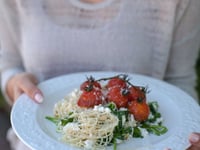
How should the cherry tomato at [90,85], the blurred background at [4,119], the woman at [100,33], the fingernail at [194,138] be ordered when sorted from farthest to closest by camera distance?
1. the blurred background at [4,119]
2. the woman at [100,33]
3. the cherry tomato at [90,85]
4. the fingernail at [194,138]

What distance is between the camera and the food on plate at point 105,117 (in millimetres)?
1070

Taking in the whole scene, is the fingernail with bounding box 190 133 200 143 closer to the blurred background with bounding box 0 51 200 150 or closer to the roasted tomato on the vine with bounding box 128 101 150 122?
the roasted tomato on the vine with bounding box 128 101 150 122

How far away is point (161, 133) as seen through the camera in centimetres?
111

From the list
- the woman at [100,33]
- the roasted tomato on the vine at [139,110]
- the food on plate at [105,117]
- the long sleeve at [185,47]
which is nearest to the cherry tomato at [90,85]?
the food on plate at [105,117]

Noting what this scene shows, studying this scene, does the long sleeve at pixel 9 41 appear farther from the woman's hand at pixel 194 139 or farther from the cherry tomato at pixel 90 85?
the woman's hand at pixel 194 139

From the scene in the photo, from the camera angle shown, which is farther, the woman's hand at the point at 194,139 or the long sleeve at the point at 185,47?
the long sleeve at the point at 185,47

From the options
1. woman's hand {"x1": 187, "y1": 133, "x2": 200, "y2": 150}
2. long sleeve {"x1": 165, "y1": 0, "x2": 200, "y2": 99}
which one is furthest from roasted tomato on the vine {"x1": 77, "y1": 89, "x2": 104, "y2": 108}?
long sleeve {"x1": 165, "y1": 0, "x2": 200, "y2": 99}

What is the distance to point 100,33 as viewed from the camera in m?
1.41

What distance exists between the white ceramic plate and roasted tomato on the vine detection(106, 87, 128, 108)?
0.09 metres

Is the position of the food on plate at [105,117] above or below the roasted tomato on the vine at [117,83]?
below

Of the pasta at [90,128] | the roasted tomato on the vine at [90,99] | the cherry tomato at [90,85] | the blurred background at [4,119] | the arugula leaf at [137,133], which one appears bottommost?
the blurred background at [4,119]

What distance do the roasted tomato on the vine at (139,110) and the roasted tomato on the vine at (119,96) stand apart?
18mm

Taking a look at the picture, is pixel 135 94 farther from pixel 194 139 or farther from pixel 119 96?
pixel 194 139

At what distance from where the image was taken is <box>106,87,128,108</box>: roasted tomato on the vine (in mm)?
1112
